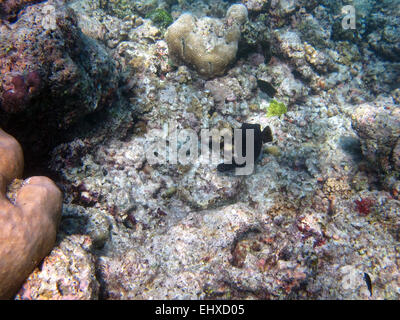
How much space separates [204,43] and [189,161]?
2786 mm

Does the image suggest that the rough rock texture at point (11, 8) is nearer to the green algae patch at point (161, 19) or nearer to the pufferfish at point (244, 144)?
the pufferfish at point (244, 144)

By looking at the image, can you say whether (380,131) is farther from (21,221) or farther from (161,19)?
(161,19)

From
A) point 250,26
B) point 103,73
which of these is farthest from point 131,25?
A: point 103,73

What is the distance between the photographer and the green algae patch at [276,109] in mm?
5996

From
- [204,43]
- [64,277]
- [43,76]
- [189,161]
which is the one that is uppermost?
[43,76]

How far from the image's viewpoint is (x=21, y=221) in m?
2.26

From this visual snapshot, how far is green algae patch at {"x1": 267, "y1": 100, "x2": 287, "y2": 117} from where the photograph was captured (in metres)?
6.00

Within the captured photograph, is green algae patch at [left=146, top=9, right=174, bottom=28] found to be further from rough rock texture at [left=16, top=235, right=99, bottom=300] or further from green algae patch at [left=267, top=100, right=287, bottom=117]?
rough rock texture at [left=16, top=235, right=99, bottom=300]

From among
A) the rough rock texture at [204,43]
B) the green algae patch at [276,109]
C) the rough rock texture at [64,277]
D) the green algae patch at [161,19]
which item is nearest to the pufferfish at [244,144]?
the green algae patch at [276,109]

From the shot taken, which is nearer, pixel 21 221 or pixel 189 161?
pixel 21 221

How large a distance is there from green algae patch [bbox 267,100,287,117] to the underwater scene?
0.03 metres

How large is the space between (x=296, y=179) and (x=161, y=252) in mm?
3090

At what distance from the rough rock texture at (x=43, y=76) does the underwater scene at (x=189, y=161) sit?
18mm

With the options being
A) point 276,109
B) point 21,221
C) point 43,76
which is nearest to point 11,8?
point 43,76
